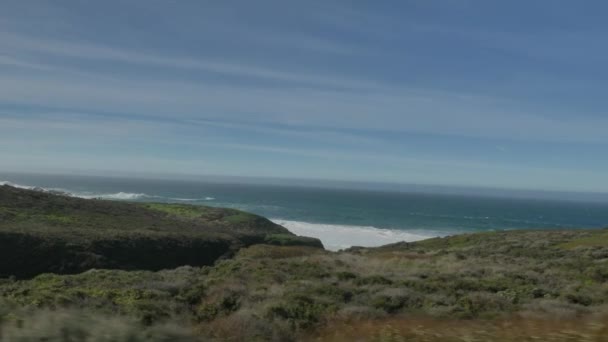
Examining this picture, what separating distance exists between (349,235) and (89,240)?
172 feet

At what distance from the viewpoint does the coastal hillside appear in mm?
27766

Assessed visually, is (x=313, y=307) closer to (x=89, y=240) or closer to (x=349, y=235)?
(x=89, y=240)

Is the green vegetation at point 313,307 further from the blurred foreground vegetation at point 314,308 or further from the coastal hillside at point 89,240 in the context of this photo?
the coastal hillside at point 89,240

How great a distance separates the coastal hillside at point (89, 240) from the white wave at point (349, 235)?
66.4 feet

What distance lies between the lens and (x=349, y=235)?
79.8 meters

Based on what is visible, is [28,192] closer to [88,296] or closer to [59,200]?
[59,200]

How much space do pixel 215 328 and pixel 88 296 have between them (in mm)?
4655

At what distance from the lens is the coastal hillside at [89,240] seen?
27.8m

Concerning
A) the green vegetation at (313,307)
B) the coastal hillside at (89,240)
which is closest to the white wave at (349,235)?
the coastal hillside at (89,240)

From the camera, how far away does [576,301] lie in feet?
38.0

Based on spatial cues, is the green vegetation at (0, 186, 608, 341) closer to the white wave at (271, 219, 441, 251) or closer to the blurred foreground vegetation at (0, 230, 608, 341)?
the blurred foreground vegetation at (0, 230, 608, 341)

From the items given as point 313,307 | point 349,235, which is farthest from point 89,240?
point 349,235

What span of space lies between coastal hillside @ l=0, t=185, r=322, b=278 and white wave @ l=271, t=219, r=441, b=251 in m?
20.3

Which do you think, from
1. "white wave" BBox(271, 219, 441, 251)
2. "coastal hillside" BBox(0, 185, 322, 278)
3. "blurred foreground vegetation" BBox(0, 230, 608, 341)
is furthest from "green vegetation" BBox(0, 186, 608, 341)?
"white wave" BBox(271, 219, 441, 251)
